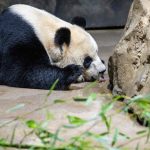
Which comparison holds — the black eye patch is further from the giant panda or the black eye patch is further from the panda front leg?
the panda front leg

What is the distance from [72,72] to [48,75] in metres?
0.25

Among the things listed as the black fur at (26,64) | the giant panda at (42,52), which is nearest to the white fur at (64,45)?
the giant panda at (42,52)

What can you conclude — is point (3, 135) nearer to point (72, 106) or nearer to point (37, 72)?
point (72, 106)

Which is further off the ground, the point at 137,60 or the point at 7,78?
the point at 137,60

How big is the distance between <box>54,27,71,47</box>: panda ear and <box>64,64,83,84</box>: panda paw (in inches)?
15.4

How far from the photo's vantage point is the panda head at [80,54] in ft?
19.4

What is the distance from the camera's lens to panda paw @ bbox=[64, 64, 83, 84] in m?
5.55

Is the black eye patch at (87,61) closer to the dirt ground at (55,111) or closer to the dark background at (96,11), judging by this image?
the dirt ground at (55,111)

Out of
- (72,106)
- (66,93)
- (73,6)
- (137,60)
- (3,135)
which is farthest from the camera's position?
(73,6)

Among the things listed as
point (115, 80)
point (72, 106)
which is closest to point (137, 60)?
point (115, 80)

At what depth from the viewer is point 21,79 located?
5.63 meters

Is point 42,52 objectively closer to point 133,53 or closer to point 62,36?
point 62,36

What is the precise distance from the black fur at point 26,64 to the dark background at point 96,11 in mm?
3192

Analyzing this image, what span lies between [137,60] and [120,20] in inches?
175
